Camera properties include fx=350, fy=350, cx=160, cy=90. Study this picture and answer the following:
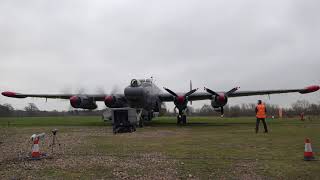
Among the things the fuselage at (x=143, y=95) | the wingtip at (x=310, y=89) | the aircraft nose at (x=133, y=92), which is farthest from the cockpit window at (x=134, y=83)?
the wingtip at (x=310, y=89)

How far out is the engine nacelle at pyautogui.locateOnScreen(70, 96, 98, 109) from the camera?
32500 mm

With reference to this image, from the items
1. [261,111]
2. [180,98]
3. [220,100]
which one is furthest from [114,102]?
[261,111]

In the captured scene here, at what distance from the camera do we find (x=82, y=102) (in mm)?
33000

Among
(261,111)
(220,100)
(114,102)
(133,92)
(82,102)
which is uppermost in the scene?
(133,92)

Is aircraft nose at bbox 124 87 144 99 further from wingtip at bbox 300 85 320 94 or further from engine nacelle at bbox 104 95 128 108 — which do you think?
wingtip at bbox 300 85 320 94

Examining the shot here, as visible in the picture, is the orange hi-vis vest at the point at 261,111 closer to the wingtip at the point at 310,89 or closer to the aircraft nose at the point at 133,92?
the aircraft nose at the point at 133,92

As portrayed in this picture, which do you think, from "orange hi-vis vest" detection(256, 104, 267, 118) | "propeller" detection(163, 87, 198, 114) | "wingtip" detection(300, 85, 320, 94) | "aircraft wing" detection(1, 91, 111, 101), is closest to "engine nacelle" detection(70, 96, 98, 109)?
"aircraft wing" detection(1, 91, 111, 101)

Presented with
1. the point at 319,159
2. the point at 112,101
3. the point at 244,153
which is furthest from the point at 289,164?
the point at 112,101

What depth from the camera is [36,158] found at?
1051 cm

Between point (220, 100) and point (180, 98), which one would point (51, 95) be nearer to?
point (180, 98)

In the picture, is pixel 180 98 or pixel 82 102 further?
pixel 82 102

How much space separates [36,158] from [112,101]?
838 inches

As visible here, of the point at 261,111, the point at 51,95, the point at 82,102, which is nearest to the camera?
the point at 261,111

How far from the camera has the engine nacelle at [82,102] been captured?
32.5 m
